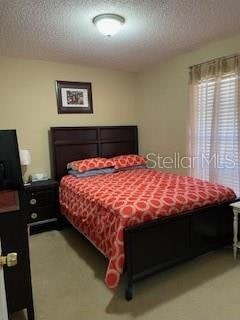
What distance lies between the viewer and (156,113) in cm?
411

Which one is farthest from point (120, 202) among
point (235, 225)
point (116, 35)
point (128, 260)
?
point (116, 35)

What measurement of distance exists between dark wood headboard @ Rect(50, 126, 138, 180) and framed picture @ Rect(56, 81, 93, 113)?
35cm

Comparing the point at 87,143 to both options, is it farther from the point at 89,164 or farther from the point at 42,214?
the point at 42,214

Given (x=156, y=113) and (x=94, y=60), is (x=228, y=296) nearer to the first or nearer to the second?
(x=156, y=113)

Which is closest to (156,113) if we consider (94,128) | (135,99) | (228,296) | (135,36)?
(135,99)

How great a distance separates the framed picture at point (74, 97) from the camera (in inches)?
151

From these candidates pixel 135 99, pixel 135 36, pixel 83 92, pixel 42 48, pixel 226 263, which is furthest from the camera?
pixel 135 99

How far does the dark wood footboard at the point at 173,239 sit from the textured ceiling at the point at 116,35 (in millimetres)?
1877

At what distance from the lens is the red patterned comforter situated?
78.2 inches

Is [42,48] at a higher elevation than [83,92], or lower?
higher

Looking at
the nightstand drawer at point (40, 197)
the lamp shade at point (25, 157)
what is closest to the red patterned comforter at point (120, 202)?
the nightstand drawer at point (40, 197)

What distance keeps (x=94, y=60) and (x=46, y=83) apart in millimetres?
818

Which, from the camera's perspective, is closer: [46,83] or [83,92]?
[46,83]

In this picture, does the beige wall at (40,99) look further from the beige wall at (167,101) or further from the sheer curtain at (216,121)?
the sheer curtain at (216,121)
